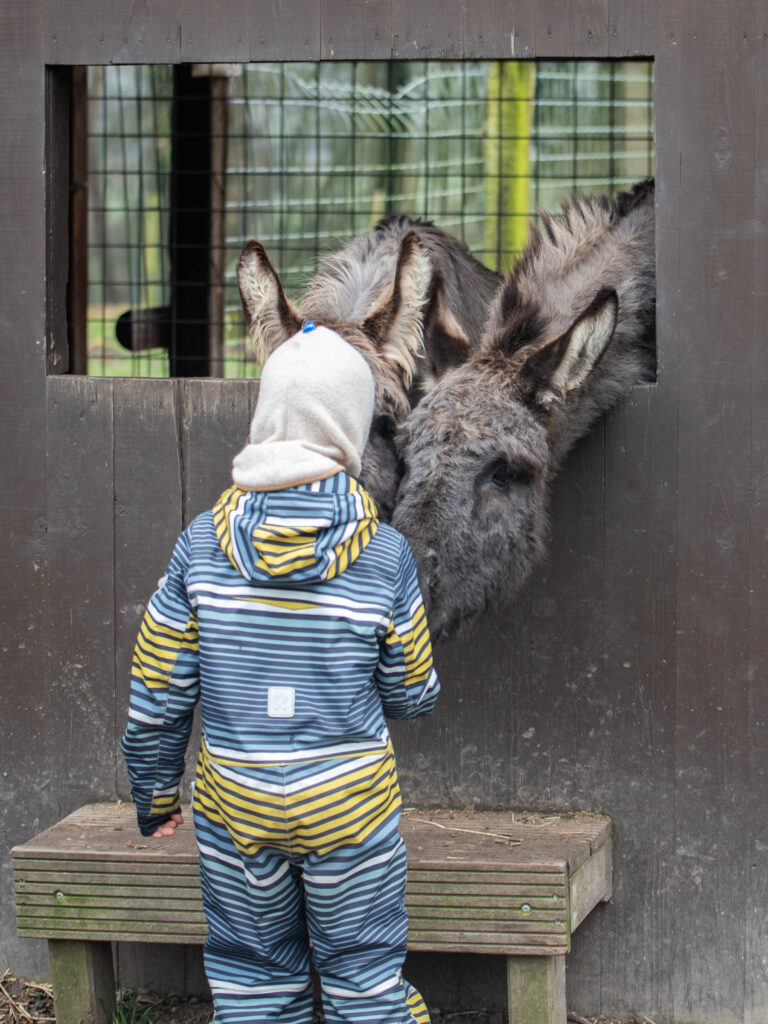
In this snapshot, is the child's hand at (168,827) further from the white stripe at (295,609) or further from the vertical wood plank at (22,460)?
the vertical wood plank at (22,460)

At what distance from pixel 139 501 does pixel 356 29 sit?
5.61 ft

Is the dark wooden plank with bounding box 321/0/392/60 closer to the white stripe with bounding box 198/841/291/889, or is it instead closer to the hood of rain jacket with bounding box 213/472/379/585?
the hood of rain jacket with bounding box 213/472/379/585

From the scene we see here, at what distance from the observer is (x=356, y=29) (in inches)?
145

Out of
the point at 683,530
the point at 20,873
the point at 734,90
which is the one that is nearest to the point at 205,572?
the point at 20,873

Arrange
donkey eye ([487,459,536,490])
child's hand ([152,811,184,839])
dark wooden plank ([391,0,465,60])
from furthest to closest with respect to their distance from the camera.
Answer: dark wooden plank ([391,0,465,60]) < donkey eye ([487,459,536,490]) < child's hand ([152,811,184,839])

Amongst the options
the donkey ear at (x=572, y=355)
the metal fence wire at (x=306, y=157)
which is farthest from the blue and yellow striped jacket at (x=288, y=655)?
the metal fence wire at (x=306, y=157)

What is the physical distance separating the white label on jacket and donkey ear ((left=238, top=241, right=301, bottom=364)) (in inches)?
51.3

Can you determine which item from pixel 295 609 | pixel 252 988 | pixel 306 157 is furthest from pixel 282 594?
pixel 306 157

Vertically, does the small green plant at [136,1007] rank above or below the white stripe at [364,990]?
below

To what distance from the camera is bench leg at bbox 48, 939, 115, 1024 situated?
3553 mm

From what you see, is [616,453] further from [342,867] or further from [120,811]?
[120,811]

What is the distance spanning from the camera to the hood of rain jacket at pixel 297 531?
2.51 metres

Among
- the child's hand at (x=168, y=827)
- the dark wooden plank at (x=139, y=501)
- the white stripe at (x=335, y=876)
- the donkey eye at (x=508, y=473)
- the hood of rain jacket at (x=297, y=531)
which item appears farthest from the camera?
the dark wooden plank at (x=139, y=501)

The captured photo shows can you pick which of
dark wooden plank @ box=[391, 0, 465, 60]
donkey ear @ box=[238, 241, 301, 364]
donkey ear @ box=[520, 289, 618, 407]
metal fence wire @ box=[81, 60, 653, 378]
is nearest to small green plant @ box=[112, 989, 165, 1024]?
donkey ear @ box=[238, 241, 301, 364]
